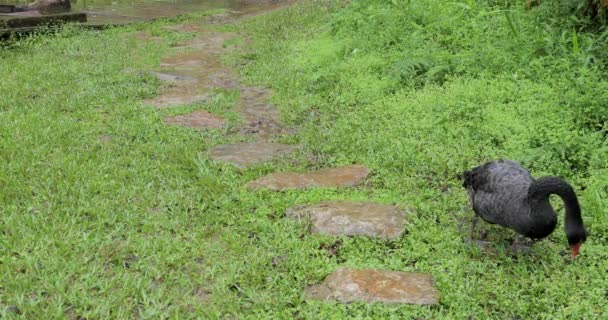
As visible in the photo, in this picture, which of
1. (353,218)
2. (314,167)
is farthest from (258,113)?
(353,218)

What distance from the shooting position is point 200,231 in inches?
160

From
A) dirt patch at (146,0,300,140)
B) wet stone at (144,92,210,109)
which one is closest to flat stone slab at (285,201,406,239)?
dirt patch at (146,0,300,140)

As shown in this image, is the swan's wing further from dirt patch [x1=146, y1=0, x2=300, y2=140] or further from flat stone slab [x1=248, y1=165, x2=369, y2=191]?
dirt patch [x1=146, y1=0, x2=300, y2=140]

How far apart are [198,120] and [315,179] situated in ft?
6.84

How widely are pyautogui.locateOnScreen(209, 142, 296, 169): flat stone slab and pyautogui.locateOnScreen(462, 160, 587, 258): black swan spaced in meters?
2.02

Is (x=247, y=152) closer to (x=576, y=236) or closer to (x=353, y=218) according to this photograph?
(x=353, y=218)

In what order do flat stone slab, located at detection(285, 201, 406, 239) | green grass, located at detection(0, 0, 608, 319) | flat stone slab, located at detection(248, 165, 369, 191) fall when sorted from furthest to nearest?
flat stone slab, located at detection(248, 165, 369, 191), flat stone slab, located at detection(285, 201, 406, 239), green grass, located at detection(0, 0, 608, 319)

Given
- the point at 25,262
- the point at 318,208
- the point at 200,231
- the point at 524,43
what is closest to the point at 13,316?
the point at 25,262

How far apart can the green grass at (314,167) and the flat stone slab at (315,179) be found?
0.44 ft

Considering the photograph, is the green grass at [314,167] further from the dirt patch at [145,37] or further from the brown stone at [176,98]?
the dirt patch at [145,37]

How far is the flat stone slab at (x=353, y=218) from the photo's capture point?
400 centimetres

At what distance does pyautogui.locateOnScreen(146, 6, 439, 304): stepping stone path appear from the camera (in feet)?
11.1

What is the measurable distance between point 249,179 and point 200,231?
0.93 metres

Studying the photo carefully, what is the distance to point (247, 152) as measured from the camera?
5520 millimetres
